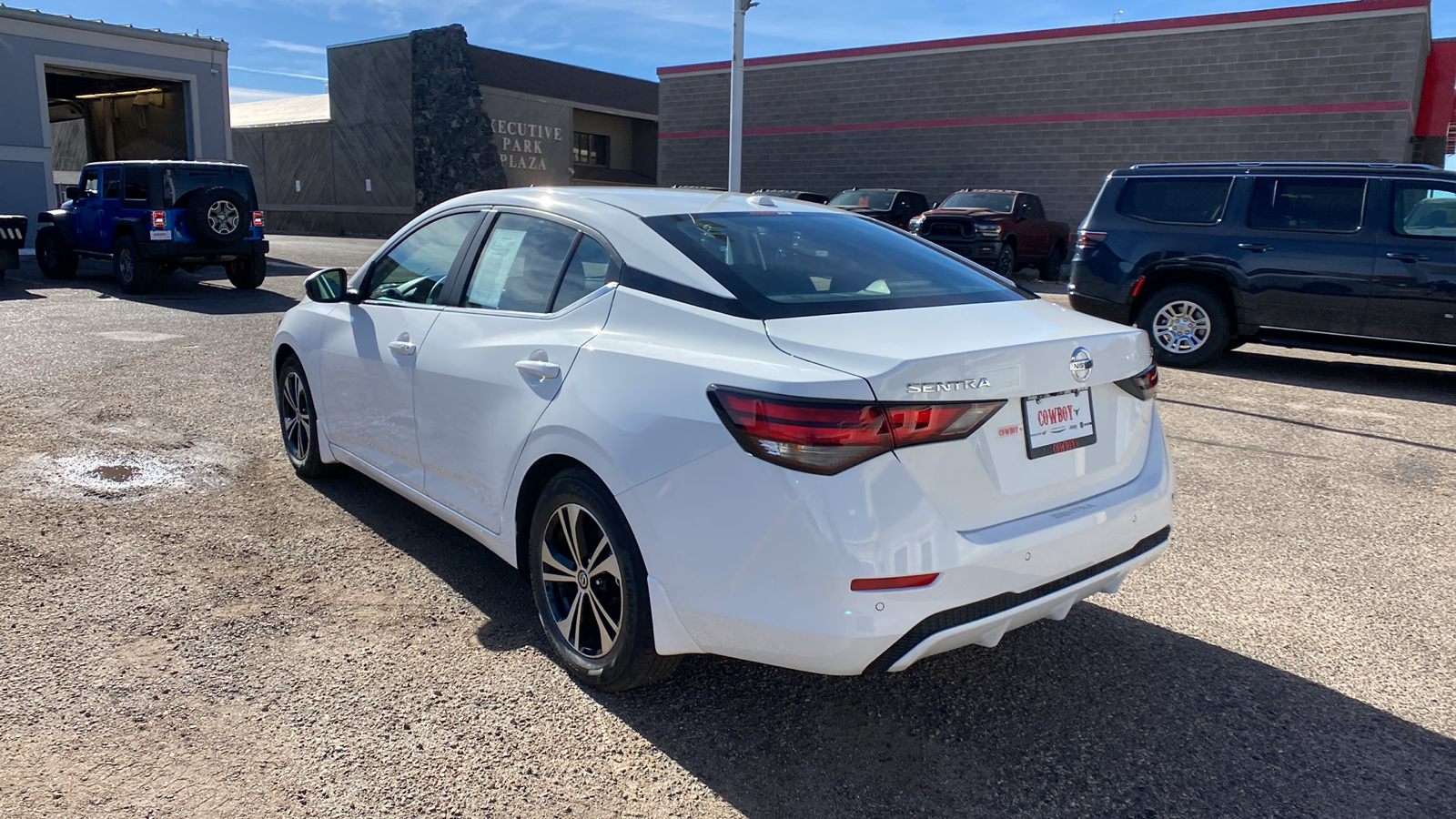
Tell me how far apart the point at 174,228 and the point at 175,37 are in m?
12.1

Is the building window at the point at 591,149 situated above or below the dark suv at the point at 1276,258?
above

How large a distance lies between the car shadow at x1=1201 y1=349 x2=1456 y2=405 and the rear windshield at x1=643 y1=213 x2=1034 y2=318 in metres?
6.71

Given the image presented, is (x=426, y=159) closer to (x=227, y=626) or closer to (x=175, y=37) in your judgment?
(x=175, y=37)

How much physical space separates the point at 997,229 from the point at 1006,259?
705mm

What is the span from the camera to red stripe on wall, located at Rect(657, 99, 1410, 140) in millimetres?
20453

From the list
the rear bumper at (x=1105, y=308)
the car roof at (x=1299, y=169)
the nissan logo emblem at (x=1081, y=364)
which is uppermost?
the car roof at (x=1299, y=169)

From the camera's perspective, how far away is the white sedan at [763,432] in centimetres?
244

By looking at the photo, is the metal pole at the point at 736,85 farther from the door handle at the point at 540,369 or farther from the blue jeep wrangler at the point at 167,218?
the door handle at the point at 540,369

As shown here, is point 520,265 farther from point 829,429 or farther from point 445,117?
point 445,117

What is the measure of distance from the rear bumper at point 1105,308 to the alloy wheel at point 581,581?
25.3ft

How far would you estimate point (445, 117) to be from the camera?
33.3 metres

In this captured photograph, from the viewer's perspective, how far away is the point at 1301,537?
186 inches

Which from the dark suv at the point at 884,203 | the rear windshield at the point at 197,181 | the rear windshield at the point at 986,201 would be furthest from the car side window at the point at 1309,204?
the rear windshield at the point at 197,181

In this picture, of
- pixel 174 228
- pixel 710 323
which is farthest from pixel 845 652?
pixel 174 228
